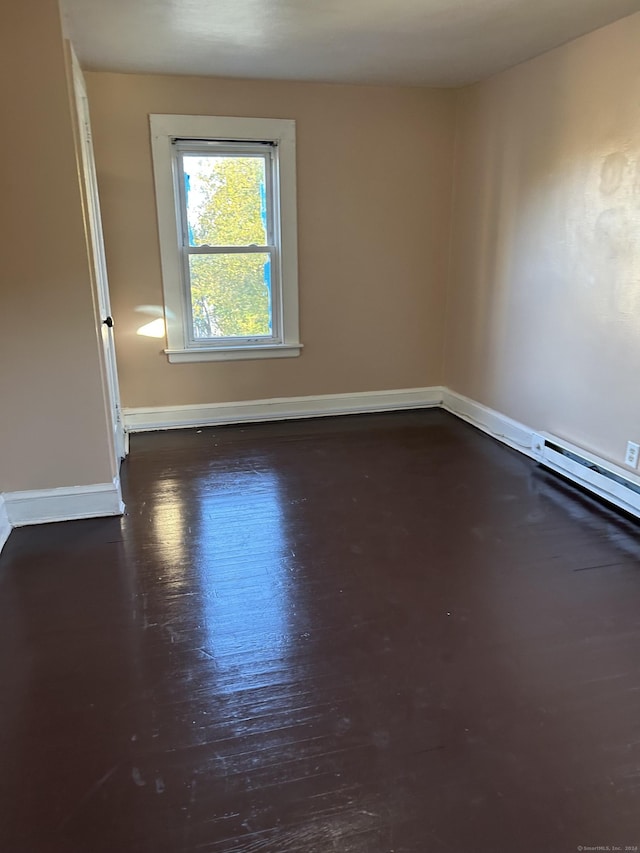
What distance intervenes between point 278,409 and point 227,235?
1.33 m

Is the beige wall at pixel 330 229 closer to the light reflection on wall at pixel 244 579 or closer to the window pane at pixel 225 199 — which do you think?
the window pane at pixel 225 199

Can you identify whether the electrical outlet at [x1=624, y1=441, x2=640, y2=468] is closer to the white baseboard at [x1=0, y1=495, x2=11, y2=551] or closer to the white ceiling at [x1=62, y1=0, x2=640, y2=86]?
the white ceiling at [x1=62, y1=0, x2=640, y2=86]

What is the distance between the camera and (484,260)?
4.21m

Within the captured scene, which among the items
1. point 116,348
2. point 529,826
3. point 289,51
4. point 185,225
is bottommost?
point 529,826

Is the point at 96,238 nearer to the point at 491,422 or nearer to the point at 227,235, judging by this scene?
the point at 227,235

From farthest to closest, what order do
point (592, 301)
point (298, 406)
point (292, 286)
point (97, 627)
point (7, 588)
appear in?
point (298, 406) → point (292, 286) → point (592, 301) → point (7, 588) → point (97, 627)

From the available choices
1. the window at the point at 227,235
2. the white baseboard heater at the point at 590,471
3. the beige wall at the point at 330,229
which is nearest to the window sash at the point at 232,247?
the window at the point at 227,235

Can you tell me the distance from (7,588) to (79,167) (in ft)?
6.20

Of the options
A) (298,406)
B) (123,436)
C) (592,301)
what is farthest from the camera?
(298,406)

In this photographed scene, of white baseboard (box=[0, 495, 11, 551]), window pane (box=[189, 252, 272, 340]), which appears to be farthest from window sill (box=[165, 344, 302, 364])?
white baseboard (box=[0, 495, 11, 551])

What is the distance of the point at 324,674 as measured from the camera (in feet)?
6.47

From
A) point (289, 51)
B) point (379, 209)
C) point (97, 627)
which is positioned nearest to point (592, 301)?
point (379, 209)

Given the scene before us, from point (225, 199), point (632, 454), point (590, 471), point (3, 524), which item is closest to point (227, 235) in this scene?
point (225, 199)

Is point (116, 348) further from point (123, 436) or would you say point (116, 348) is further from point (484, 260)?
point (484, 260)
